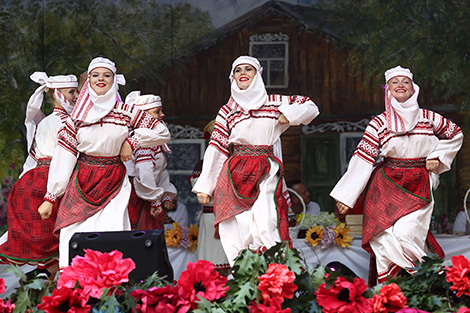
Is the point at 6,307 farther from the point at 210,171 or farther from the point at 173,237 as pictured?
the point at 173,237

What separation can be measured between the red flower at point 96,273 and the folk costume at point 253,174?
8.11ft

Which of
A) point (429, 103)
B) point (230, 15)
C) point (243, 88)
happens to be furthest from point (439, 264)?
point (230, 15)

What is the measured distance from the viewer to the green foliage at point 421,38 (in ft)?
25.7

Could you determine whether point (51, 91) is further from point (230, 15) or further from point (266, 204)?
point (230, 15)

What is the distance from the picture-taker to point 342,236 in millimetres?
5934

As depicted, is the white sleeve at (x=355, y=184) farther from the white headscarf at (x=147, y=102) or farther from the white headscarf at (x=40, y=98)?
the white headscarf at (x=40, y=98)

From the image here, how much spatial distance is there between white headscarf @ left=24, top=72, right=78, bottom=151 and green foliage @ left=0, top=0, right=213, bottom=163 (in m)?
2.55

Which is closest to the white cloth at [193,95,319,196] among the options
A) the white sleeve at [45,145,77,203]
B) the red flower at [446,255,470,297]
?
the white sleeve at [45,145,77,203]

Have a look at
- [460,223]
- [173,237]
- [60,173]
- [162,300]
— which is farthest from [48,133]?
[460,223]

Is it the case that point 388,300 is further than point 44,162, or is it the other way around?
point 44,162

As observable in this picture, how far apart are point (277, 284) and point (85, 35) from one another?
21.4 ft

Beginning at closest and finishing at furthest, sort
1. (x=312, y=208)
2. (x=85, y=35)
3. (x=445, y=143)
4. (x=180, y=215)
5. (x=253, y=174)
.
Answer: (x=253, y=174)
(x=445, y=143)
(x=312, y=208)
(x=180, y=215)
(x=85, y=35)

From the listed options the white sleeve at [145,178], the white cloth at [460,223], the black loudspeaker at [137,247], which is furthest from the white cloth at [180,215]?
the black loudspeaker at [137,247]

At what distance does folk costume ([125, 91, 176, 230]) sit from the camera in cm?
550
